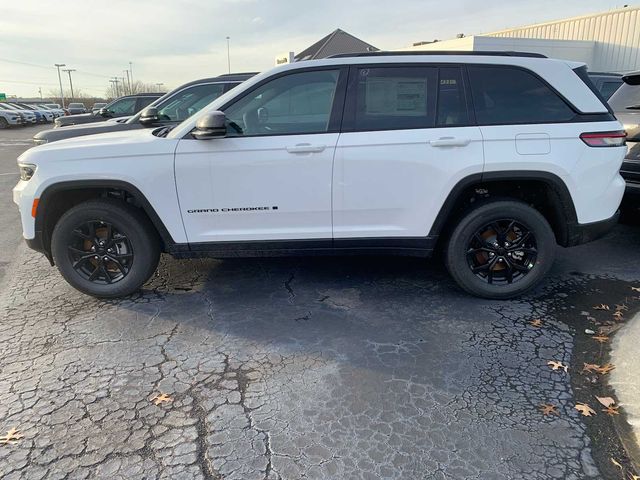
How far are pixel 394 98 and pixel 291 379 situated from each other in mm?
2279

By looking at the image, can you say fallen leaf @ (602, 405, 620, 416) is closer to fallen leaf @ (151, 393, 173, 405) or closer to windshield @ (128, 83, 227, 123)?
fallen leaf @ (151, 393, 173, 405)

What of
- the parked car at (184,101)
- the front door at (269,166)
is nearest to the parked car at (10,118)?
the parked car at (184,101)

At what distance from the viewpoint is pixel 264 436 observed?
98.4 inches

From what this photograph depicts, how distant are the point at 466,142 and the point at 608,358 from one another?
1801 mm

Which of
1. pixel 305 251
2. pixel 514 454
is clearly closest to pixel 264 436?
pixel 514 454

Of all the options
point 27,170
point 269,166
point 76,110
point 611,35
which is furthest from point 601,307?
point 76,110

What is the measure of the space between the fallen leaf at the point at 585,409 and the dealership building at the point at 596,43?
19865 millimetres

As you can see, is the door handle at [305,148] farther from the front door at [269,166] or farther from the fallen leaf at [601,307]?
the fallen leaf at [601,307]

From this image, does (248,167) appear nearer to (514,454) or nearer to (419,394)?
(419,394)

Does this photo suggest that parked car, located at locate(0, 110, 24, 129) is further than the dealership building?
Yes

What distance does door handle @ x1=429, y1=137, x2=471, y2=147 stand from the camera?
12.1ft

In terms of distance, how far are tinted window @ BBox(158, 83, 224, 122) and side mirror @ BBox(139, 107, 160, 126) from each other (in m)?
0.14

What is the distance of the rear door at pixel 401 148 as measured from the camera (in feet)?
12.1

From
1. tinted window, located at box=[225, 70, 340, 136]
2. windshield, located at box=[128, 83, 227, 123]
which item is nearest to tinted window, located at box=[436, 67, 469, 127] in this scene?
tinted window, located at box=[225, 70, 340, 136]
